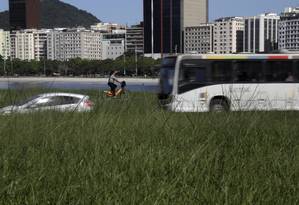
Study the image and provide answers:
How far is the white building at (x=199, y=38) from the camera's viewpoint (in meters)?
88.6

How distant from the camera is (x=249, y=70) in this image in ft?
59.9

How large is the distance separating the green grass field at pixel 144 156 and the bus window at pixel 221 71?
11923 millimetres

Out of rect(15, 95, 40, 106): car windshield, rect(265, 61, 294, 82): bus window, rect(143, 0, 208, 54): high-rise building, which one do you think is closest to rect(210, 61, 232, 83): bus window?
rect(265, 61, 294, 82): bus window

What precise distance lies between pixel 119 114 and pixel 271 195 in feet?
6.83

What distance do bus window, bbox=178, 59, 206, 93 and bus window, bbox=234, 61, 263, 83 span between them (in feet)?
3.47

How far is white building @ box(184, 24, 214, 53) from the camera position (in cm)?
8862

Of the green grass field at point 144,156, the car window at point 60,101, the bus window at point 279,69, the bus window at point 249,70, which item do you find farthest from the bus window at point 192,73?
the car window at point 60,101

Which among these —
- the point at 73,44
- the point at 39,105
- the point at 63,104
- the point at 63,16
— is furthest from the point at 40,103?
the point at 63,16

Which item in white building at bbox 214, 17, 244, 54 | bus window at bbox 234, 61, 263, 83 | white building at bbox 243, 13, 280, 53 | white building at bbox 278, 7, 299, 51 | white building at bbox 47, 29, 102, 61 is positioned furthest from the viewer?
white building at bbox 47, 29, 102, 61

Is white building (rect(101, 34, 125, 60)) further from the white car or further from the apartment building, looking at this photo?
the white car

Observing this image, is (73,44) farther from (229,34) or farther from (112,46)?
(229,34)

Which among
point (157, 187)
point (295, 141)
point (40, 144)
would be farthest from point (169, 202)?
point (295, 141)

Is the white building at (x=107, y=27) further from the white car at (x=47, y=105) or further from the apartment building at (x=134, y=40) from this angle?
the white car at (x=47, y=105)

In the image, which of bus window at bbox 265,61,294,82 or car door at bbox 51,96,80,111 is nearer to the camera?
car door at bbox 51,96,80,111
